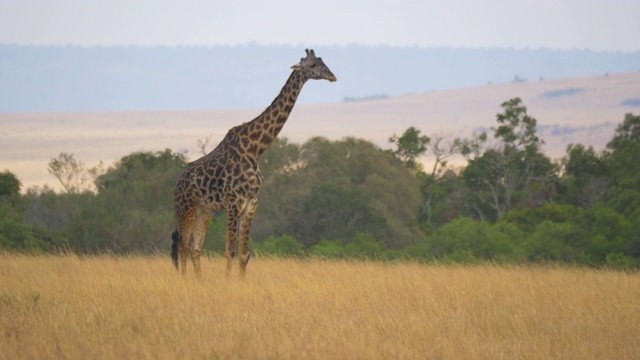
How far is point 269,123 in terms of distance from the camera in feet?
48.1

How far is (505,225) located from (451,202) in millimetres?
12599

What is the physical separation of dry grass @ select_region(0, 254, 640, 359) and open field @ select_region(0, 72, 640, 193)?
90.5 meters

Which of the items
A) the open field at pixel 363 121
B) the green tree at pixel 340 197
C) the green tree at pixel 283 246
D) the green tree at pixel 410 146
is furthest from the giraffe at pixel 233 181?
the open field at pixel 363 121

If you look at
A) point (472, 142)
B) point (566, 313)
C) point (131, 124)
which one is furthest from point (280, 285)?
point (131, 124)

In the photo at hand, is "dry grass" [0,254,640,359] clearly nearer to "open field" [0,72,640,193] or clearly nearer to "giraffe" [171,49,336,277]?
"giraffe" [171,49,336,277]

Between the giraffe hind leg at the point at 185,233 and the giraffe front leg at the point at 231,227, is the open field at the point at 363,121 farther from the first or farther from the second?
the giraffe front leg at the point at 231,227

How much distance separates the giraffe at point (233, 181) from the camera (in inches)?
559

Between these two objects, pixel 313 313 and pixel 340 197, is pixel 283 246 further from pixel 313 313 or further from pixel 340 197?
pixel 313 313

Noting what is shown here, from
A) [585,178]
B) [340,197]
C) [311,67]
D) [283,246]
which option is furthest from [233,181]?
[585,178]

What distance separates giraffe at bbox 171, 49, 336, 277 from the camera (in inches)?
559

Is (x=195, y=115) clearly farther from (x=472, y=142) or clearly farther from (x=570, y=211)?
(x=570, y=211)

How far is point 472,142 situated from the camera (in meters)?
42.5

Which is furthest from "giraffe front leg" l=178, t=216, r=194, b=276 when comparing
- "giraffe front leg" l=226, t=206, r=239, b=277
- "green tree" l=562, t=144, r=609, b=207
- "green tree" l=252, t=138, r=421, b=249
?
"green tree" l=562, t=144, r=609, b=207

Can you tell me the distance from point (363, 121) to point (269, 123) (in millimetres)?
141292
